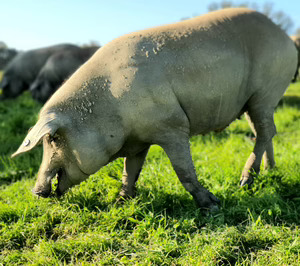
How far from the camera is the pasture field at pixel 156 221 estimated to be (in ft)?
8.68

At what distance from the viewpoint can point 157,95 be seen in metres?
2.79

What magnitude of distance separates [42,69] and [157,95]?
7647 millimetres

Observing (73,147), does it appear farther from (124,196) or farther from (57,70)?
(57,70)

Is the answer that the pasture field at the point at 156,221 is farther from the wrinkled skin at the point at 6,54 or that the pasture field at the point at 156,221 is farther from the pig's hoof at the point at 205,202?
the wrinkled skin at the point at 6,54

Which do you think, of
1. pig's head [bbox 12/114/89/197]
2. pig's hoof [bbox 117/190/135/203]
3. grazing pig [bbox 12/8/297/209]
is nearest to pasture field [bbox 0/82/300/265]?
pig's hoof [bbox 117/190/135/203]

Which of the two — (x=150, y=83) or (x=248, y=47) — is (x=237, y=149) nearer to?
(x=248, y=47)

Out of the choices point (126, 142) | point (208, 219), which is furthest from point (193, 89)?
point (208, 219)

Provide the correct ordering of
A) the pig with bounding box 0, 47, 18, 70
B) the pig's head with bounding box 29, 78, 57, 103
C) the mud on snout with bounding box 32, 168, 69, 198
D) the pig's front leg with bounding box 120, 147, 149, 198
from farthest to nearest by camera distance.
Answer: the pig with bounding box 0, 47, 18, 70 → the pig's head with bounding box 29, 78, 57, 103 → the pig's front leg with bounding box 120, 147, 149, 198 → the mud on snout with bounding box 32, 168, 69, 198

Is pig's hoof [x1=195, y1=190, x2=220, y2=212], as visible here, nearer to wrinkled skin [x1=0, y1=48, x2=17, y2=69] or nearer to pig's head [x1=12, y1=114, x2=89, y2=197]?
pig's head [x1=12, y1=114, x2=89, y2=197]

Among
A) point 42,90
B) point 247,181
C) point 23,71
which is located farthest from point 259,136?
point 23,71

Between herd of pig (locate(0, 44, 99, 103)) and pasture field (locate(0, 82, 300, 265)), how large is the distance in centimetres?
493

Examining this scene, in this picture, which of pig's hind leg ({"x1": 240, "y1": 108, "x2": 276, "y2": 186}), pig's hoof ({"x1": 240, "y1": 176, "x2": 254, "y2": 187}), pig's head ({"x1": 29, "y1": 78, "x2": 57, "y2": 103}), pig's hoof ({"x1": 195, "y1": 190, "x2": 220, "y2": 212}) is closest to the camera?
pig's hoof ({"x1": 195, "y1": 190, "x2": 220, "y2": 212})

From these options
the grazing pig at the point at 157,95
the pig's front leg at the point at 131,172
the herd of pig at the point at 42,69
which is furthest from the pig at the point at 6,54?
the grazing pig at the point at 157,95

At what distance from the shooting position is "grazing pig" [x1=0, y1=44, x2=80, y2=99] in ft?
34.6
